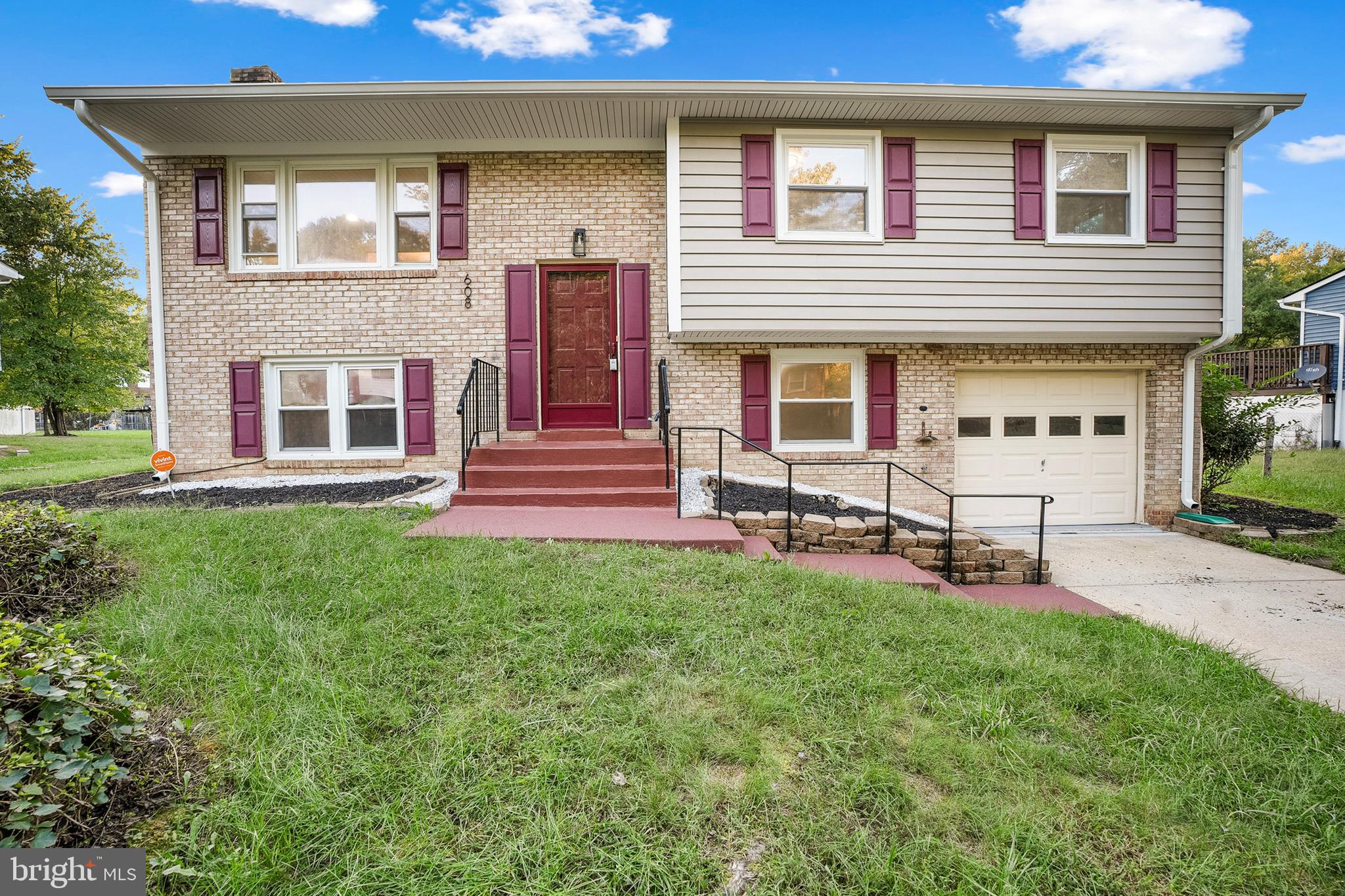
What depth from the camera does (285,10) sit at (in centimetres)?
1127

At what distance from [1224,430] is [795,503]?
6558mm

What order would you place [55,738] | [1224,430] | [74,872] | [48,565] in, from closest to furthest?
[74,872] → [55,738] → [48,565] → [1224,430]

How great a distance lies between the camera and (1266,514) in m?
7.75

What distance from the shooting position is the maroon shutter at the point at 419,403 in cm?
748

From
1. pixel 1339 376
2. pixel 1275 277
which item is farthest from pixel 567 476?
pixel 1275 277

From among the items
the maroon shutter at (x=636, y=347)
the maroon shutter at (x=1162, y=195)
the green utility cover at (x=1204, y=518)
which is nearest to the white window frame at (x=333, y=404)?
the maroon shutter at (x=636, y=347)

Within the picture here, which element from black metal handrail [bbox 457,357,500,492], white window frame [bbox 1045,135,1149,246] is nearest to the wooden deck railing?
white window frame [bbox 1045,135,1149,246]

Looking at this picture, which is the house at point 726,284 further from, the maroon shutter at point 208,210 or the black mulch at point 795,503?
the black mulch at point 795,503

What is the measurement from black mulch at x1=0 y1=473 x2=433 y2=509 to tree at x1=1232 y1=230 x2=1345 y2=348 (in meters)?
29.8

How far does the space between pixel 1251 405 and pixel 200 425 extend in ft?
46.7

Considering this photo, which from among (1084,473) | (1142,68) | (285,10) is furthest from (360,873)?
(1142,68)

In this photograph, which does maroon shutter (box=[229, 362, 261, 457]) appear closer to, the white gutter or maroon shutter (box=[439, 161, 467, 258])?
the white gutter

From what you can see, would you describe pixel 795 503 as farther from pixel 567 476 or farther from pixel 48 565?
A: pixel 48 565

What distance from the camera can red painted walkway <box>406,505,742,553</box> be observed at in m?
4.54
